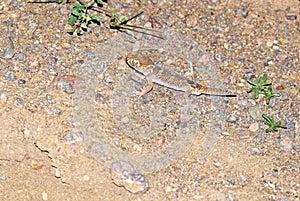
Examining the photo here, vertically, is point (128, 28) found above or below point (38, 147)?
above

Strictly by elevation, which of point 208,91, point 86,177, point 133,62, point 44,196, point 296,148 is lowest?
point 44,196

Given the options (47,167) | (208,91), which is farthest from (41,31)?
(208,91)

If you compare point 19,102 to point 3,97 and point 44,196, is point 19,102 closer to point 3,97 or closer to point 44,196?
point 3,97

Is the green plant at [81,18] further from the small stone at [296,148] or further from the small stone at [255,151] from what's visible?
the small stone at [296,148]

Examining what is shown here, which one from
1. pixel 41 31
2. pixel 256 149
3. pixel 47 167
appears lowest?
pixel 47 167

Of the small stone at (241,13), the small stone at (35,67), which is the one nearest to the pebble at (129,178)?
the small stone at (35,67)

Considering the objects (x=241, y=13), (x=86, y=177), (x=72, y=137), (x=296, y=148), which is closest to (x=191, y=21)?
(x=241, y=13)

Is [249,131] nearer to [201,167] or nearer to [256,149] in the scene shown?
[256,149]

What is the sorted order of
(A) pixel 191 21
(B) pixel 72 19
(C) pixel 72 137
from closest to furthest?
(C) pixel 72 137, (B) pixel 72 19, (A) pixel 191 21
